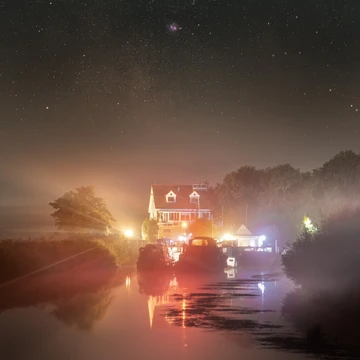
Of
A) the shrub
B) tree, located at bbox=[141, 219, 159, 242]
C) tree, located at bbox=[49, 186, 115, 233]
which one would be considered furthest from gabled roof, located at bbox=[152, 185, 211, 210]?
the shrub

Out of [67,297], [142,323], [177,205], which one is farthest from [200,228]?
[142,323]

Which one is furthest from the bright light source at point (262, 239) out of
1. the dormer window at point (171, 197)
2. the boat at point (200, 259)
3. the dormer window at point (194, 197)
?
the boat at point (200, 259)

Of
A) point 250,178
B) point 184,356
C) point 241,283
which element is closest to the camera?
point 184,356

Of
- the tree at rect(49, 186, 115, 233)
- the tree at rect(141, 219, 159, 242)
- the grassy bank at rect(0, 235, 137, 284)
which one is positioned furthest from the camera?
the tree at rect(141, 219, 159, 242)

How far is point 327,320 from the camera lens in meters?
16.7

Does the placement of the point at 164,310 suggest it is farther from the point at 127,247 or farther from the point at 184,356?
the point at 127,247

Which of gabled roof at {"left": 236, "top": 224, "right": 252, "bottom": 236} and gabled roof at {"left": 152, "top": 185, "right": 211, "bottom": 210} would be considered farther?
gabled roof at {"left": 152, "top": 185, "right": 211, "bottom": 210}

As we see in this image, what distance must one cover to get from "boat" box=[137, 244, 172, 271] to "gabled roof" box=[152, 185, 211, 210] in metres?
74.0

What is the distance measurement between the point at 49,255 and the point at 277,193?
7049 centimetres

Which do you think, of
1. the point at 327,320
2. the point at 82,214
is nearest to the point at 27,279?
the point at 327,320

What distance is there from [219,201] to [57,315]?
97.3 meters

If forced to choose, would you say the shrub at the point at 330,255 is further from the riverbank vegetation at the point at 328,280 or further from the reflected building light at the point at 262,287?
the reflected building light at the point at 262,287

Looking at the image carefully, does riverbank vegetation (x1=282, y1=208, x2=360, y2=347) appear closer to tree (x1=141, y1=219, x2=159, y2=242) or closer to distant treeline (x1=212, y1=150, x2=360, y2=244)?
distant treeline (x1=212, y1=150, x2=360, y2=244)

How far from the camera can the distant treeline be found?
76.1m
